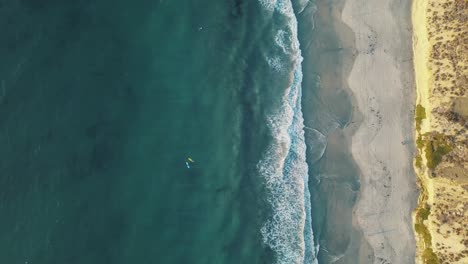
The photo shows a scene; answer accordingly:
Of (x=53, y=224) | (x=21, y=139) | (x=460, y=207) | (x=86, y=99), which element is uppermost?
(x=86, y=99)

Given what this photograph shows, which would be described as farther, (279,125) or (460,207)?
(279,125)

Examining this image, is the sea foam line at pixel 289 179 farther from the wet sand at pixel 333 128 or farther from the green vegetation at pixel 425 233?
the green vegetation at pixel 425 233

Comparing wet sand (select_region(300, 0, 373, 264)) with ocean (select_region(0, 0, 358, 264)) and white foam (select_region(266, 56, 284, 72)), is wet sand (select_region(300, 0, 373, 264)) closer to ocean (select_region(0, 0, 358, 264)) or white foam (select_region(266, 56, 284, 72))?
ocean (select_region(0, 0, 358, 264))

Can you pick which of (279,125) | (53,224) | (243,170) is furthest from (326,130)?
(53,224)

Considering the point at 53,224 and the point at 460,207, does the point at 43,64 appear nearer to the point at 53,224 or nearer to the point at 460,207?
the point at 53,224

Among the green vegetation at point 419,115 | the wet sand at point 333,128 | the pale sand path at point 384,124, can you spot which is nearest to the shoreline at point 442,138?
the green vegetation at point 419,115

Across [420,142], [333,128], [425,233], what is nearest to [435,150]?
[420,142]
